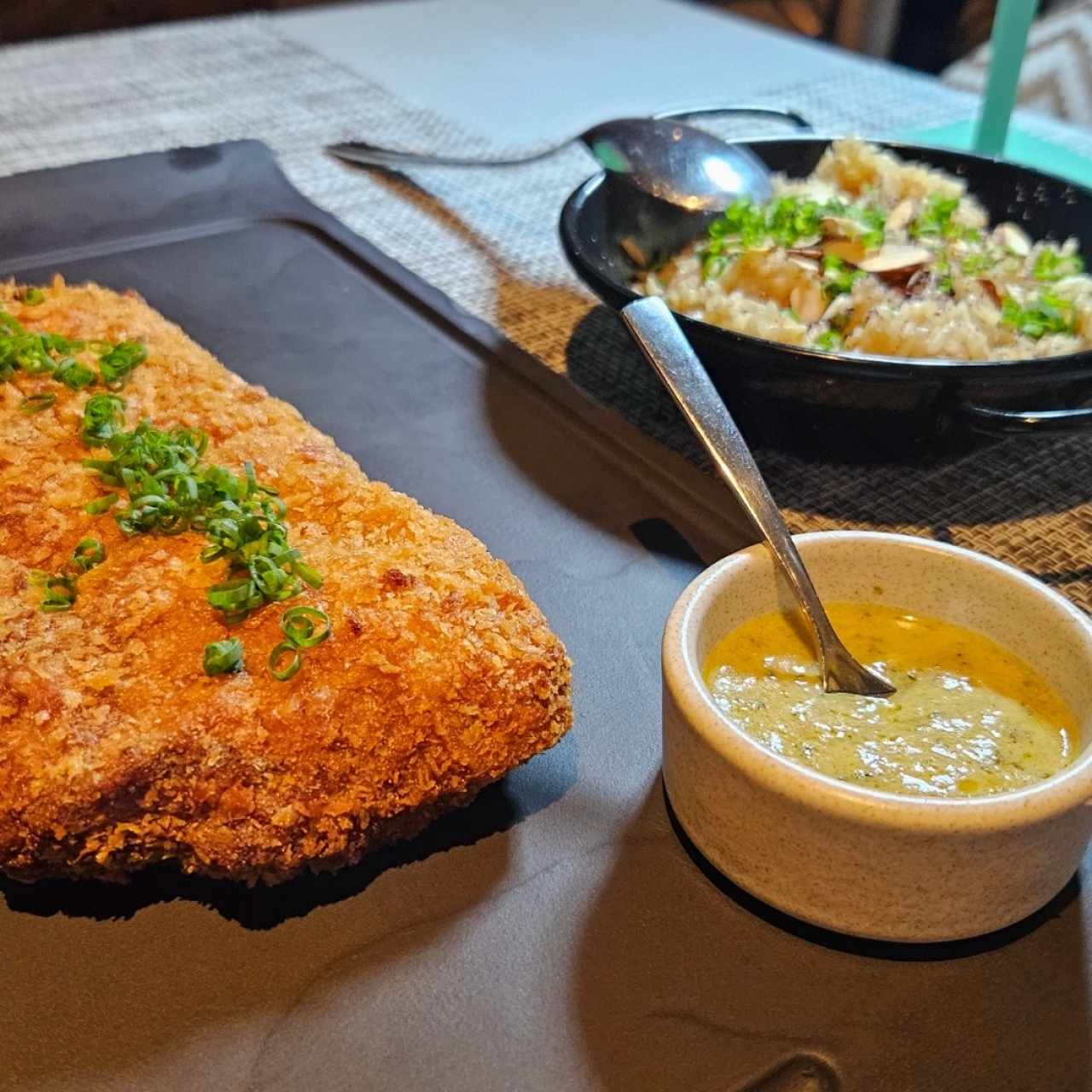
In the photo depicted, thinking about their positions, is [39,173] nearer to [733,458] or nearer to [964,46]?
[733,458]

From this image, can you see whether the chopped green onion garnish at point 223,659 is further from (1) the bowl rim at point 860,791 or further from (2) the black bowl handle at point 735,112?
(2) the black bowl handle at point 735,112

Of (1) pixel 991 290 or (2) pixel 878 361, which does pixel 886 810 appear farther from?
(1) pixel 991 290

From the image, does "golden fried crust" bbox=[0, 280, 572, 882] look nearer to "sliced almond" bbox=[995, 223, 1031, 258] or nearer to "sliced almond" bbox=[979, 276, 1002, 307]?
"sliced almond" bbox=[979, 276, 1002, 307]

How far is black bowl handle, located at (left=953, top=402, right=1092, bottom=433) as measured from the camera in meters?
1.81

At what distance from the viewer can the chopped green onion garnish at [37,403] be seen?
1861 millimetres

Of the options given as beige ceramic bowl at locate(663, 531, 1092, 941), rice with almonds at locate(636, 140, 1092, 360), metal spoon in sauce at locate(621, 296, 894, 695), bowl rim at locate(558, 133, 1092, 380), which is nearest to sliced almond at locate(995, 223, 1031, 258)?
rice with almonds at locate(636, 140, 1092, 360)

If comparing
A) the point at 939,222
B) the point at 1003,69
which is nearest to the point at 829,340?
the point at 939,222

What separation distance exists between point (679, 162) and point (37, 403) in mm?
1559

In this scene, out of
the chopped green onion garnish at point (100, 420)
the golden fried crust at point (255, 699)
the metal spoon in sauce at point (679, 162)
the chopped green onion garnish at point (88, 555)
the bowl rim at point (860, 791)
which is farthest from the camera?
the metal spoon in sauce at point (679, 162)

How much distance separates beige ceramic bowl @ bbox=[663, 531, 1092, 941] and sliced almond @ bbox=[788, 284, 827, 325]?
0.84m

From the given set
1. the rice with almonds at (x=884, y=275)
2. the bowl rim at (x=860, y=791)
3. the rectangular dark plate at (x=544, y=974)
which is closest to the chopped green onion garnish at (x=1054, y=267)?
the rice with almonds at (x=884, y=275)

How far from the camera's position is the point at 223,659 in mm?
1360

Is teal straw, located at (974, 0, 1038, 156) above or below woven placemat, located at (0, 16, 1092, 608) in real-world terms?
above

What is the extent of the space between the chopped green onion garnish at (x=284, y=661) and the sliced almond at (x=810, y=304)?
130cm
